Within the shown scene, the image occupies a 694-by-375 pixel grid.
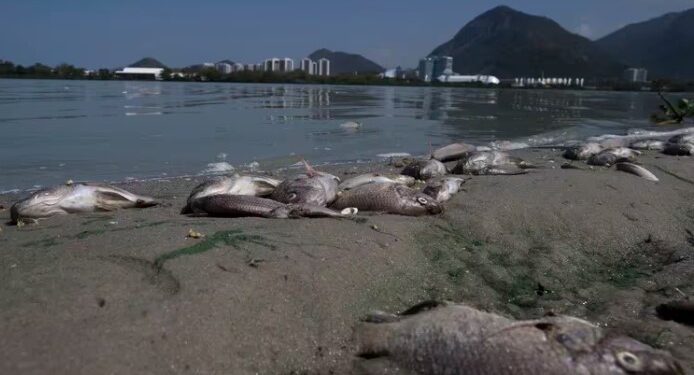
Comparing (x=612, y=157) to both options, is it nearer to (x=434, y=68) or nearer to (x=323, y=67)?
(x=323, y=67)

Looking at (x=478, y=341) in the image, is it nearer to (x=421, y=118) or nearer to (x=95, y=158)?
(x=95, y=158)

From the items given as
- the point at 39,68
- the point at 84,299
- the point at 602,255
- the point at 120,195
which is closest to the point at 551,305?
the point at 602,255

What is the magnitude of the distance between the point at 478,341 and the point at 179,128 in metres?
16.8

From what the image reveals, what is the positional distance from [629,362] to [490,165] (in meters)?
6.68

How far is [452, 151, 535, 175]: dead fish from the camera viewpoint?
29.9 feet

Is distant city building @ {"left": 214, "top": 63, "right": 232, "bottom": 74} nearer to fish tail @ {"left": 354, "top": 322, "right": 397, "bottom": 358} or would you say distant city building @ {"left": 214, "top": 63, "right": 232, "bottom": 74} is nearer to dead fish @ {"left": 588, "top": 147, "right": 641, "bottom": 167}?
dead fish @ {"left": 588, "top": 147, "right": 641, "bottom": 167}

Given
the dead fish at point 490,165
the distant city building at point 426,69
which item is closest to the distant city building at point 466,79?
the distant city building at point 426,69

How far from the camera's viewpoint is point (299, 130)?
19.1 metres

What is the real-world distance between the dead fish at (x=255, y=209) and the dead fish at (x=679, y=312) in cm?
282

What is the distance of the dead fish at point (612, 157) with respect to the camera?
1016 cm

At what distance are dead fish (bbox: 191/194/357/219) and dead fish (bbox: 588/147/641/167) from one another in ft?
19.8

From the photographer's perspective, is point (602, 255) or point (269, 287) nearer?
point (269, 287)

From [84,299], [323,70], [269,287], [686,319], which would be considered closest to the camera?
[84,299]

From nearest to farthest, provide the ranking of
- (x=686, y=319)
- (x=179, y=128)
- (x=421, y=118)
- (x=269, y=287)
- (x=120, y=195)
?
1. (x=269, y=287)
2. (x=686, y=319)
3. (x=120, y=195)
4. (x=179, y=128)
5. (x=421, y=118)
